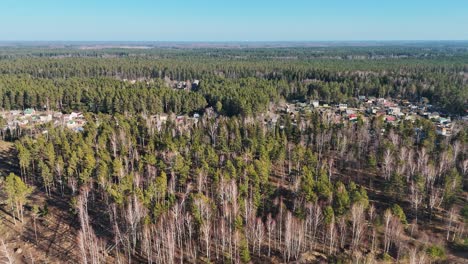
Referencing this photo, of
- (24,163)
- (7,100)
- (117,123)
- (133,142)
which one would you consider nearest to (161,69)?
(7,100)

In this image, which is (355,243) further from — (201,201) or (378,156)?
(378,156)

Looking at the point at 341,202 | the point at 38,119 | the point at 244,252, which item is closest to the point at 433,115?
the point at 341,202

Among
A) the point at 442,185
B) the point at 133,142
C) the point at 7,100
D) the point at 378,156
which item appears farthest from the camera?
the point at 7,100

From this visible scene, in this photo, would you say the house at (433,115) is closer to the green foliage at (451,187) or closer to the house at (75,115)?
the green foliage at (451,187)

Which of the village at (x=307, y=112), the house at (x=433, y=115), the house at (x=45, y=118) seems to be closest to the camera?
the village at (x=307, y=112)

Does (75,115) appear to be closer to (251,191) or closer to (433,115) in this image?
(251,191)

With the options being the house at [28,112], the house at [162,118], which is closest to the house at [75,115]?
the house at [28,112]

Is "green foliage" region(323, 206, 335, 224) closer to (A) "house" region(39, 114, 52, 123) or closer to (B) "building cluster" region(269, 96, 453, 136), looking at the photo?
(B) "building cluster" region(269, 96, 453, 136)

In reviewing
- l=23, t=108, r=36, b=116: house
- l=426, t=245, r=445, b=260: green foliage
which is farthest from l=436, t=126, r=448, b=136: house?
l=23, t=108, r=36, b=116: house
